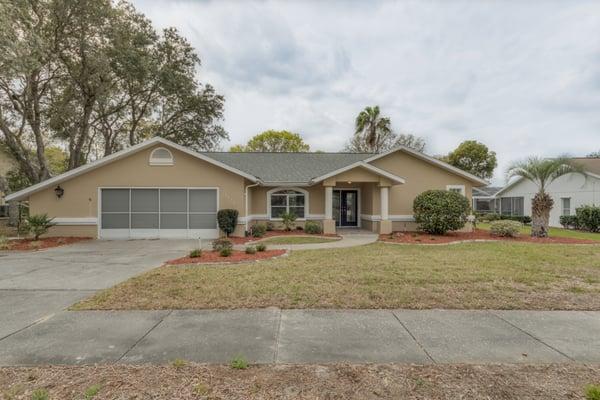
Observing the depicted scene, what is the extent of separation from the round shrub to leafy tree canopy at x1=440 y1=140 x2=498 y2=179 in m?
23.5

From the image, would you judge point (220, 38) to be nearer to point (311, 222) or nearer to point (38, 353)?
point (311, 222)

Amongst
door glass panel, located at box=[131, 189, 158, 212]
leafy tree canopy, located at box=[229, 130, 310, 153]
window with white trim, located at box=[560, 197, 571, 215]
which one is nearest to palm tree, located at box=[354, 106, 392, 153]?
leafy tree canopy, located at box=[229, 130, 310, 153]

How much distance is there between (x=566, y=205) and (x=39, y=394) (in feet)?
87.6

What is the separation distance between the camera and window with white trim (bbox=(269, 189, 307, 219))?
16.1m

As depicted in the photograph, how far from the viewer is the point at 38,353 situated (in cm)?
346

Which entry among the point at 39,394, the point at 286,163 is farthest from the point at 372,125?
the point at 39,394

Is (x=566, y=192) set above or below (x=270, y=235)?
above

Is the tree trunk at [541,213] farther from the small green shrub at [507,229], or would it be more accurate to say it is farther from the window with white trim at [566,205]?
the window with white trim at [566,205]

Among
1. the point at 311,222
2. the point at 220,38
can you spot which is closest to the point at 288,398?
the point at 311,222

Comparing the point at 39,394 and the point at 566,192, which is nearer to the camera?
the point at 39,394

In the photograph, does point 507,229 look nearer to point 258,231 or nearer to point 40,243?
point 258,231

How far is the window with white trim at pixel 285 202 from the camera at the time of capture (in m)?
16.1

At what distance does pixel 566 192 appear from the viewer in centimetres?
1981

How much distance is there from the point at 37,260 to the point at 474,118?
25303 mm
